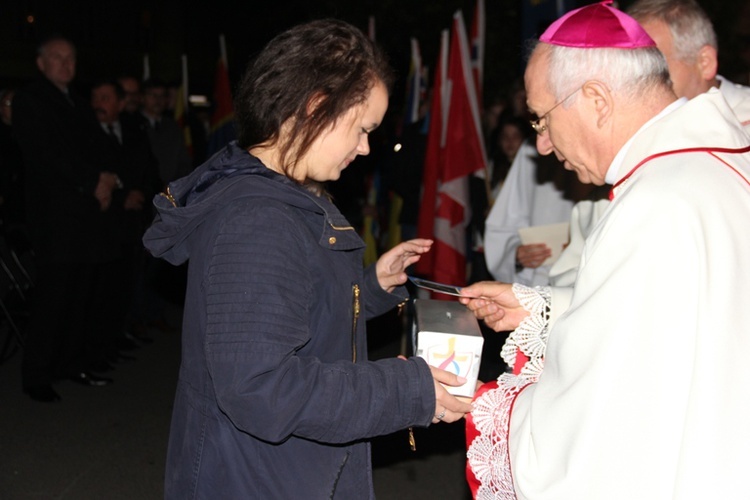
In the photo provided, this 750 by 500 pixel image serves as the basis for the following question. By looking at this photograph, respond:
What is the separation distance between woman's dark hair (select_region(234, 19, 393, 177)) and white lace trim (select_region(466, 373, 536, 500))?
0.82m

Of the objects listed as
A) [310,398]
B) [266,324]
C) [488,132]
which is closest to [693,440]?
[310,398]

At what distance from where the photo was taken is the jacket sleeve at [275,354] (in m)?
1.68

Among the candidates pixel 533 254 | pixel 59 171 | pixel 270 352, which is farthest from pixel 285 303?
pixel 59 171

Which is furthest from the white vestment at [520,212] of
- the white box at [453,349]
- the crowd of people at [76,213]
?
the crowd of people at [76,213]

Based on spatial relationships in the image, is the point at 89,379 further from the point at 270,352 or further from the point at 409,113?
the point at 270,352

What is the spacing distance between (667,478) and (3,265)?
5992 mm

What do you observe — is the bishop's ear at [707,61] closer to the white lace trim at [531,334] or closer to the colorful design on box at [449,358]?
the white lace trim at [531,334]

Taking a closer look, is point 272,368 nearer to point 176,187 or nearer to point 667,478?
point 176,187

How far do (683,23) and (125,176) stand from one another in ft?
15.0

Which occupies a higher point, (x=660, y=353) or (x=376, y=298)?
(x=660, y=353)

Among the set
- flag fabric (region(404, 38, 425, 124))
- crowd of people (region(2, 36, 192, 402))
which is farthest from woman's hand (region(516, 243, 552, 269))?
flag fabric (region(404, 38, 425, 124))

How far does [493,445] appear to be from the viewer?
83.1 inches

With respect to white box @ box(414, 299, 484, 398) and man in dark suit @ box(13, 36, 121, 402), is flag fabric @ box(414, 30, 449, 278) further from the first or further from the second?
white box @ box(414, 299, 484, 398)

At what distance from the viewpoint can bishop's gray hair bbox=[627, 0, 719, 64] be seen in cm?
321
